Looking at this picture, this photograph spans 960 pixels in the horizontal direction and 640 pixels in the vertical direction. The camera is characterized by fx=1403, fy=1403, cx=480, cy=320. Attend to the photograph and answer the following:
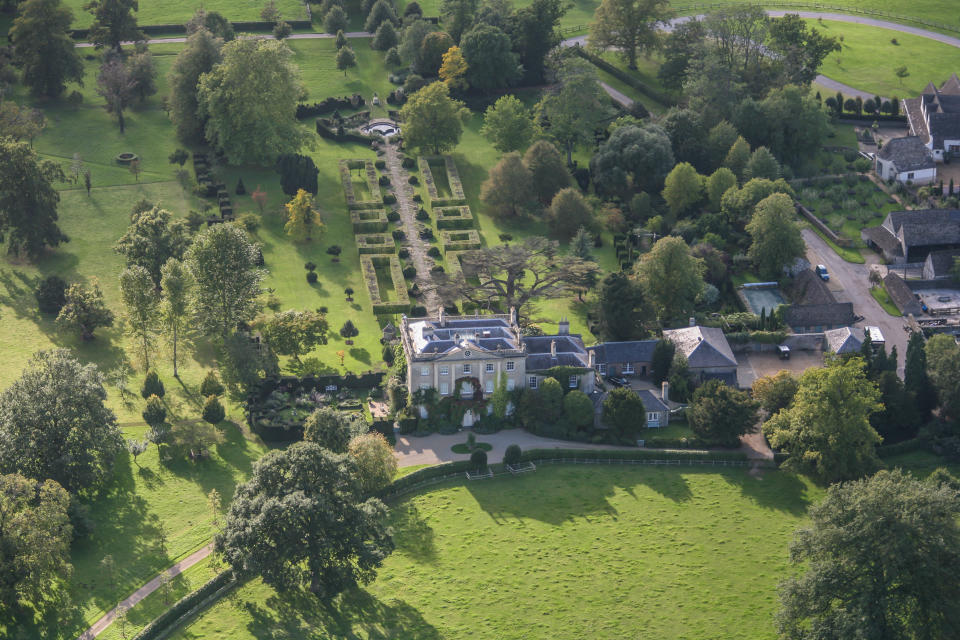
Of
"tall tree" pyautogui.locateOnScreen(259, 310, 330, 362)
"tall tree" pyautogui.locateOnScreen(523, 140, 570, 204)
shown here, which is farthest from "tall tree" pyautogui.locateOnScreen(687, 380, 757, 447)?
"tall tree" pyautogui.locateOnScreen(523, 140, 570, 204)

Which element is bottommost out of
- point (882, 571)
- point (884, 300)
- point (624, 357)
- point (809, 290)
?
point (624, 357)

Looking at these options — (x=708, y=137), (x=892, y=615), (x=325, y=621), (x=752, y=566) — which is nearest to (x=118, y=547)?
(x=325, y=621)

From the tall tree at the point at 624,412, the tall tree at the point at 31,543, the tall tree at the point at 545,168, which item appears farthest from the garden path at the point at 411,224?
the tall tree at the point at 31,543

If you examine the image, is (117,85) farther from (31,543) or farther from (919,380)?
(919,380)

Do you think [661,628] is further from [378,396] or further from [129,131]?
[129,131]

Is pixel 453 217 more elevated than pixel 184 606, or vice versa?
pixel 453 217

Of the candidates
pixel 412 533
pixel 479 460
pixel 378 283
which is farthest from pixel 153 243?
pixel 412 533
